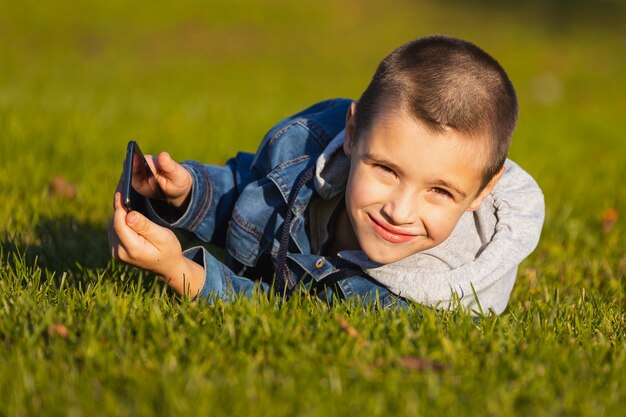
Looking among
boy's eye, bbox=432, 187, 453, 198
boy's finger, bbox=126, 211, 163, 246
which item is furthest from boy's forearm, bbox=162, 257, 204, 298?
boy's eye, bbox=432, 187, 453, 198

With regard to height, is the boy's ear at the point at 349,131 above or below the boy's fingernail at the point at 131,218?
above

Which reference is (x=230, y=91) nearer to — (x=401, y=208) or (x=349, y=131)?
(x=349, y=131)

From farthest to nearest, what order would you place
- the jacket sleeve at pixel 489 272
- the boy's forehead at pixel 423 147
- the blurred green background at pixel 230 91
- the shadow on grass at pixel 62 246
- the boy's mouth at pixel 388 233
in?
1. the blurred green background at pixel 230 91
2. the shadow on grass at pixel 62 246
3. the jacket sleeve at pixel 489 272
4. the boy's mouth at pixel 388 233
5. the boy's forehead at pixel 423 147

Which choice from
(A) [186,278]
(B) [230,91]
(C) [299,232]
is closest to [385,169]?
(C) [299,232]

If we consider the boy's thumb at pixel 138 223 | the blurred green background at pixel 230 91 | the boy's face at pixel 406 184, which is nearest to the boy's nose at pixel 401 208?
the boy's face at pixel 406 184

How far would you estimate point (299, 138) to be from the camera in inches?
144

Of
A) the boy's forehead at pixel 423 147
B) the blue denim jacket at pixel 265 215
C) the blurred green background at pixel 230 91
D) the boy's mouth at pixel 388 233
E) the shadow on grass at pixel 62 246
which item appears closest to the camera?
the boy's forehead at pixel 423 147

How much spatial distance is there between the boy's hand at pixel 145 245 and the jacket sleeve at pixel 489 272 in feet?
2.38

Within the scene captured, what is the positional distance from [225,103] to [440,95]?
6037mm

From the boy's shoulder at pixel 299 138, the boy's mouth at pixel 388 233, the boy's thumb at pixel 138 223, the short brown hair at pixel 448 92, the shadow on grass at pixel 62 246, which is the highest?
the short brown hair at pixel 448 92

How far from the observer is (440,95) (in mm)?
2887

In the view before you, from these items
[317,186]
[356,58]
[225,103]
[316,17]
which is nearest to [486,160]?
[317,186]

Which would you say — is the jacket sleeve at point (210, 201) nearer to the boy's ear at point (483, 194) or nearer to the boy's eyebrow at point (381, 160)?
the boy's eyebrow at point (381, 160)

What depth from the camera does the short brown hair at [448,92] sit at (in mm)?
2881
